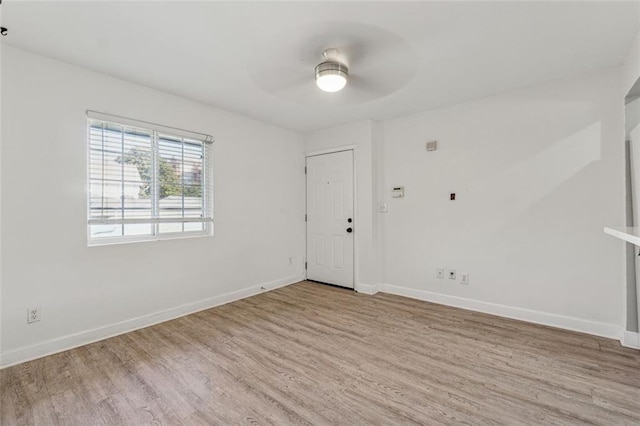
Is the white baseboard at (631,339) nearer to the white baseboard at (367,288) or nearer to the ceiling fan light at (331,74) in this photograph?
the white baseboard at (367,288)

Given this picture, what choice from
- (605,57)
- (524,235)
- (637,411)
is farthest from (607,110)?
(637,411)

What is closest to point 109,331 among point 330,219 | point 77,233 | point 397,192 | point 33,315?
point 33,315

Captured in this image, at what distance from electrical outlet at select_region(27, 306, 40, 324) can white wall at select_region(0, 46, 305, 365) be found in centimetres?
3

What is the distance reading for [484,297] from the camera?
3.34m

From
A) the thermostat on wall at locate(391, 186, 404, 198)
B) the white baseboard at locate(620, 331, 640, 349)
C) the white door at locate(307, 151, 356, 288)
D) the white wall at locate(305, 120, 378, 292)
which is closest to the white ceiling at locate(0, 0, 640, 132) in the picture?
the white wall at locate(305, 120, 378, 292)

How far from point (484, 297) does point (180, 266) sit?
11.5 feet

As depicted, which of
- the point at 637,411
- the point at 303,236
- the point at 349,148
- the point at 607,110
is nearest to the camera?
the point at 637,411

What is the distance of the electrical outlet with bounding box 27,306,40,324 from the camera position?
232 cm

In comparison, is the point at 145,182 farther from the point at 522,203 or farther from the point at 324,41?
the point at 522,203

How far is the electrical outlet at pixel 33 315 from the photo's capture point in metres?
2.32

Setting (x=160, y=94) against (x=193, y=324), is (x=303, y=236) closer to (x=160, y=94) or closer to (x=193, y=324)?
(x=193, y=324)

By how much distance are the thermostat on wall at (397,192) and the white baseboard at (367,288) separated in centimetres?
131

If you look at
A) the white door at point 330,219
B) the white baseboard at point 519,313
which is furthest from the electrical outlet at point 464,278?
the white door at point 330,219

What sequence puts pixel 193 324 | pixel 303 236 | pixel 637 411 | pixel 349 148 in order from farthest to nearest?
pixel 303 236 → pixel 349 148 → pixel 193 324 → pixel 637 411
